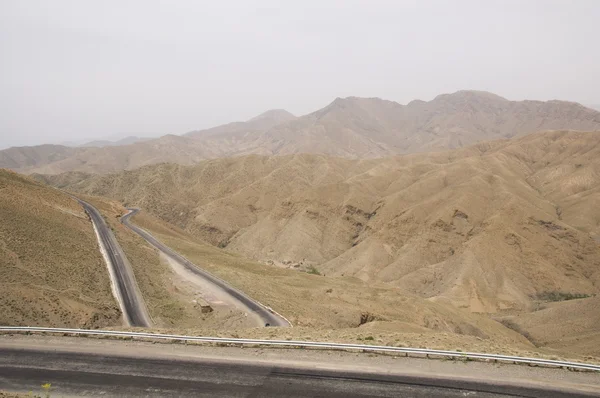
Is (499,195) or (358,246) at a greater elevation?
(499,195)

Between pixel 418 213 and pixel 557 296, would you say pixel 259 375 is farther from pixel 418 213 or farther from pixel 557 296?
pixel 418 213

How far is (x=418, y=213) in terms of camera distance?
85062mm

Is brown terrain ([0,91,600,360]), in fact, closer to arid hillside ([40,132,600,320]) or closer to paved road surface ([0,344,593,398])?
arid hillside ([40,132,600,320])

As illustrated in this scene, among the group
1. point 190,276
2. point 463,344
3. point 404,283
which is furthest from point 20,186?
point 404,283

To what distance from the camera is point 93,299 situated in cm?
3031

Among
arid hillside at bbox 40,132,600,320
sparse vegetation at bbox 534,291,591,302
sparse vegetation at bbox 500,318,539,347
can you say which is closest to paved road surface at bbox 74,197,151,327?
arid hillside at bbox 40,132,600,320

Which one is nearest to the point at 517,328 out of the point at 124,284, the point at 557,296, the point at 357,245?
the point at 557,296

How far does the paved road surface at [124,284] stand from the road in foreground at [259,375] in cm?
1172

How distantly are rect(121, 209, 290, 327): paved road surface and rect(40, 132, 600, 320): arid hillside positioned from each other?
3206 cm

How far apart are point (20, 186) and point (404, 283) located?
59234mm

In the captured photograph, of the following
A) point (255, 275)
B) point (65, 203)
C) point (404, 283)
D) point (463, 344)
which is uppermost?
point (65, 203)

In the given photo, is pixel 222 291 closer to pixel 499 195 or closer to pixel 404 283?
pixel 404 283

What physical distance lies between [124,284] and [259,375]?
82.5 ft

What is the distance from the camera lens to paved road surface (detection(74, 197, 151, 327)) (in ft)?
98.7
